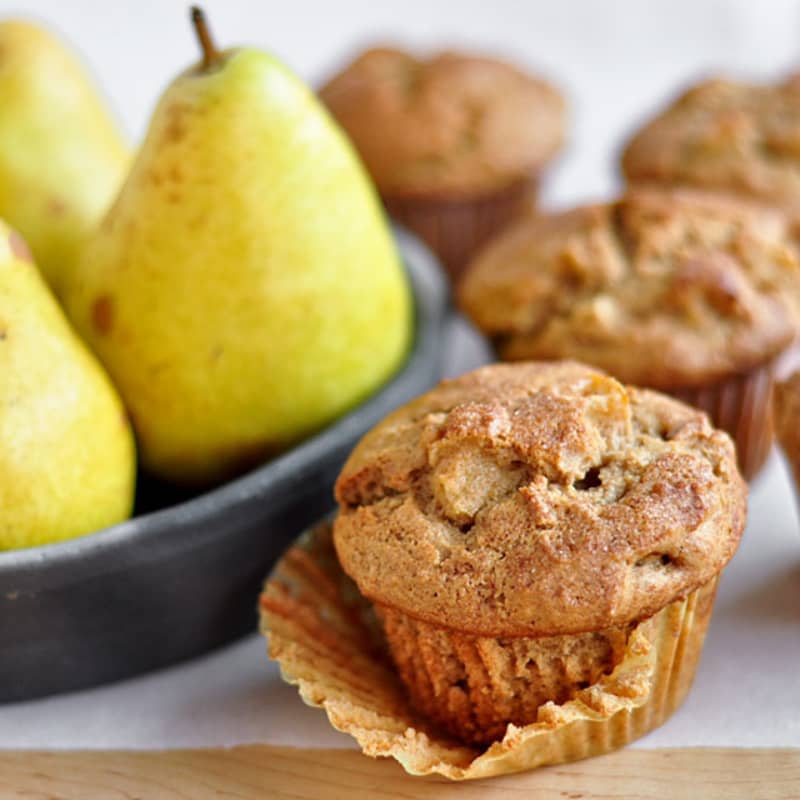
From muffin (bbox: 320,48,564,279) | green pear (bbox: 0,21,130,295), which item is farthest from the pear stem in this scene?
muffin (bbox: 320,48,564,279)

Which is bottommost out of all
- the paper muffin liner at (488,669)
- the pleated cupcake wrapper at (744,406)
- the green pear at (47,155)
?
the pleated cupcake wrapper at (744,406)

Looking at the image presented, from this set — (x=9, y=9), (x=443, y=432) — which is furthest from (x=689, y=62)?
(x=443, y=432)

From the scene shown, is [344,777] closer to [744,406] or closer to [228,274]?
[228,274]

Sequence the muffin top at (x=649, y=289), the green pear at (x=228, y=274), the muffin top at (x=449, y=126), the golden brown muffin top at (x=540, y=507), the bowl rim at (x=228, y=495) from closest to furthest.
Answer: the golden brown muffin top at (x=540, y=507) → the bowl rim at (x=228, y=495) → the green pear at (x=228, y=274) → the muffin top at (x=649, y=289) → the muffin top at (x=449, y=126)

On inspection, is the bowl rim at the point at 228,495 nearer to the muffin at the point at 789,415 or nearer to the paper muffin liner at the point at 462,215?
the muffin at the point at 789,415

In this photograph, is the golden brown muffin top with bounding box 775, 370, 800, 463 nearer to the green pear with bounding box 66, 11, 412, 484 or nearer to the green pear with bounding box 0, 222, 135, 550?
the green pear with bounding box 66, 11, 412, 484

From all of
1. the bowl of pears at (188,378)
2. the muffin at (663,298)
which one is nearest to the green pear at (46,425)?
the bowl of pears at (188,378)

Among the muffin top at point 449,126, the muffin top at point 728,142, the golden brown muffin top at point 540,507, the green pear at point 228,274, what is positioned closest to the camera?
the golden brown muffin top at point 540,507

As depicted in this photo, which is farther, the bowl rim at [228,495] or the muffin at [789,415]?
the muffin at [789,415]

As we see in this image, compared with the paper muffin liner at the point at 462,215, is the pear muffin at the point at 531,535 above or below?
above
